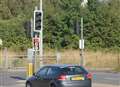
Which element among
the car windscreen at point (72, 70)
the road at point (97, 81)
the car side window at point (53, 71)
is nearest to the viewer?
the car side window at point (53, 71)


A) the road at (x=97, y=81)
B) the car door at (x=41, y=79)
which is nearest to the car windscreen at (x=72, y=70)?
the car door at (x=41, y=79)

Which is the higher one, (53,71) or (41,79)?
(53,71)

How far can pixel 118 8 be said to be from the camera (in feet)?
228

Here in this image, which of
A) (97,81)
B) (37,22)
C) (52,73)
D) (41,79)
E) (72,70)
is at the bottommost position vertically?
(97,81)

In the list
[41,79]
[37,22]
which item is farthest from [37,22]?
[41,79]

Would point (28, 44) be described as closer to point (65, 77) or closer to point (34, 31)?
point (34, 31)

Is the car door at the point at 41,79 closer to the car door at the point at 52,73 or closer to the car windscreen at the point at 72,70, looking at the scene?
the car door at the point at 52,73

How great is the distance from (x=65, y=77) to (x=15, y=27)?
48223 mm

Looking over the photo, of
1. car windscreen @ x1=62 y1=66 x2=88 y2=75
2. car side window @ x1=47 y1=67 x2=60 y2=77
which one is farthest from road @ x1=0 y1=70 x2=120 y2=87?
car side window @ x1=47 y1=67 x2=60 y2=77

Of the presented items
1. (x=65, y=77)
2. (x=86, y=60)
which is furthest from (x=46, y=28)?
(x=65, y=77)

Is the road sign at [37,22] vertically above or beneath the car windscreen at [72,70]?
above

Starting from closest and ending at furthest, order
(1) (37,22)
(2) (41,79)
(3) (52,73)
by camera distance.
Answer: (3) (52,73)
(2) (41,79)
(1) (37,22)

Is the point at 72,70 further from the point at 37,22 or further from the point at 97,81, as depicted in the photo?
the point at 37,22

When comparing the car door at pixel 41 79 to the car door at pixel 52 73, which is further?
the car door at pixel 41 79
